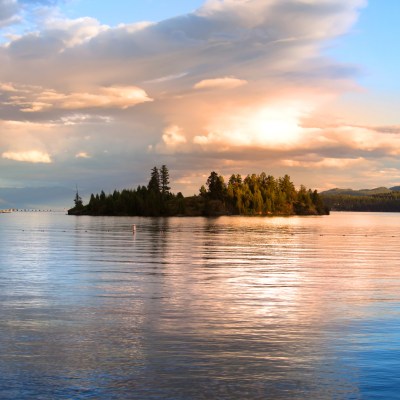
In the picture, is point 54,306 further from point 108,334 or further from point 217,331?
point 217,331

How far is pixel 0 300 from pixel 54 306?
371 centimetres

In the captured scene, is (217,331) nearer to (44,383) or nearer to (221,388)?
(221,388)

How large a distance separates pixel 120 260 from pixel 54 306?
25.8 metres

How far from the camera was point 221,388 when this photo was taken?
1518 cm

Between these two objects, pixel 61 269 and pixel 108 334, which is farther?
pixel 61 269

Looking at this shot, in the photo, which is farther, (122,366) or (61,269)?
(61,269)

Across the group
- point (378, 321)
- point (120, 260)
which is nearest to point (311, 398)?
point (378, 321)

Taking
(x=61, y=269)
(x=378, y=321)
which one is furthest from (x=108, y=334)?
(x=61, y=269)

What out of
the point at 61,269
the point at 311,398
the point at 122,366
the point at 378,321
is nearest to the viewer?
the point at 311,398

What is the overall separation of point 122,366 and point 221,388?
3610mm

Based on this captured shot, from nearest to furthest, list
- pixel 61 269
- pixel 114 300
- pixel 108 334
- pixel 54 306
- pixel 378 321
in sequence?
pixel 108 334 → pixel 378 321 → pixel 54 306 → pixel 114 300 → pixel 61 269

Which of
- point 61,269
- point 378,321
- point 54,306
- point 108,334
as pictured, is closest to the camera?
point 108,334

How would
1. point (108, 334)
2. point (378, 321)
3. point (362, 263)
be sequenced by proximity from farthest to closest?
1. point (362, 263)
2. point (378, 321)
3. point (108, 334)

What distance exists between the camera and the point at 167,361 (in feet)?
58.1
